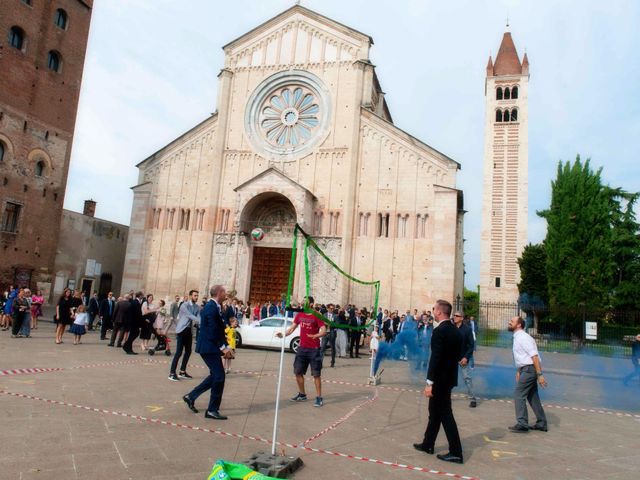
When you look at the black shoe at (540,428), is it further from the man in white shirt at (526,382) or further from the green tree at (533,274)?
the green tree at (533,274)

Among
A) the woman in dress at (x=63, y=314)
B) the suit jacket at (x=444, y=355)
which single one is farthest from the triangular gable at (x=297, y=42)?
the suit jacket at (x=444, y=355)

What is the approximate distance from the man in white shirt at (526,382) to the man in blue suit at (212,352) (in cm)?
443

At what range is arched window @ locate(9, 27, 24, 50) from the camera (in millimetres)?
26109

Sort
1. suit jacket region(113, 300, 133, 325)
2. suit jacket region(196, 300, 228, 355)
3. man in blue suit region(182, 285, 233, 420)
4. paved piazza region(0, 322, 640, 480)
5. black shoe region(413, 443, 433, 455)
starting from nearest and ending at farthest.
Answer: paved piazza region(0, 322, 640, 480) < black shoe region(413, 443, 433, 455) < man in blue suit region(182, 285, 233, 420) < suit jacket region(196, 300, 228, 355) < suit jacket region(113, 300, 133, 325)

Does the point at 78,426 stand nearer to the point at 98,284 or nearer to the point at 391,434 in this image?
the point at 391,434

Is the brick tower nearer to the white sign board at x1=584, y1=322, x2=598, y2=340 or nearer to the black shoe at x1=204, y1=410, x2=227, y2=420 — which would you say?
the black shoe at x1=204, y1=410, x2=227, y2=420

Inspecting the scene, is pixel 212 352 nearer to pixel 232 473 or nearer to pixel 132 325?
pixel 232 473

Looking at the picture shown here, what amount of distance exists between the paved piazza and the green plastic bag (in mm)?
532

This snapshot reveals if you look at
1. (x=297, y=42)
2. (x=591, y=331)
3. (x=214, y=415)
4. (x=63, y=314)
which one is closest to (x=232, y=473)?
(x=214, y=415)

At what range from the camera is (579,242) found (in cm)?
3462

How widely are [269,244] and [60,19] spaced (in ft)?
66.8

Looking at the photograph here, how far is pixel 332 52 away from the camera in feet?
84.7

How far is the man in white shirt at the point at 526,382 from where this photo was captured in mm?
6938

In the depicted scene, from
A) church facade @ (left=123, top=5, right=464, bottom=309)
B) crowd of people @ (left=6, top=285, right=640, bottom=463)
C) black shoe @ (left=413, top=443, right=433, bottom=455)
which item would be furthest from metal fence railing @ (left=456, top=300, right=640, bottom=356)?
black shoe @ (left=413, top=443, right=433, bottom=455)
